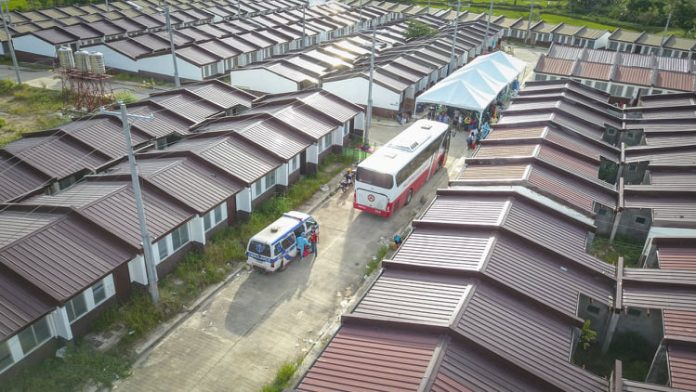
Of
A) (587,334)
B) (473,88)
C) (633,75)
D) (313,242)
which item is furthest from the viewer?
(633,75)

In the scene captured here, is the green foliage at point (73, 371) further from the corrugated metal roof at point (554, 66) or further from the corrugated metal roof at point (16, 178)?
the corrugated metal roof at point (554, 66)

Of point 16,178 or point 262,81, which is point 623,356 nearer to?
point 16,178

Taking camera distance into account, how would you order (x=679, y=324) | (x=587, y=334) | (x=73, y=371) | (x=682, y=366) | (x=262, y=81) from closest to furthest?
(x=682, y=366), (x=679, y=324), (x=73, y=371), (x=587, y=334), (x=262, y=81)

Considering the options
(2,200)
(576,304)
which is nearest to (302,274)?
(576,304)

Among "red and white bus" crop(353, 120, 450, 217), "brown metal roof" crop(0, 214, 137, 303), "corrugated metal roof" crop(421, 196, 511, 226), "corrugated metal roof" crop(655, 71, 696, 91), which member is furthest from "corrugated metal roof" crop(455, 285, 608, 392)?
"corrugated metal roof" crop(655, 71, 696, 91)

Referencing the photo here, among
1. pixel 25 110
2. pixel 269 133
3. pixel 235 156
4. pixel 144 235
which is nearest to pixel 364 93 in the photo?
pixel 269 133

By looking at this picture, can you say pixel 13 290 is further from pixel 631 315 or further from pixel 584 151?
pixel 584 151

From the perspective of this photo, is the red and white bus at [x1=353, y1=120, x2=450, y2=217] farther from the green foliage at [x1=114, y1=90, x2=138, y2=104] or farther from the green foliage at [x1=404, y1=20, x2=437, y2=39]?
the green foliage at [x1=404, y1=20, x2=437, y2=39]
